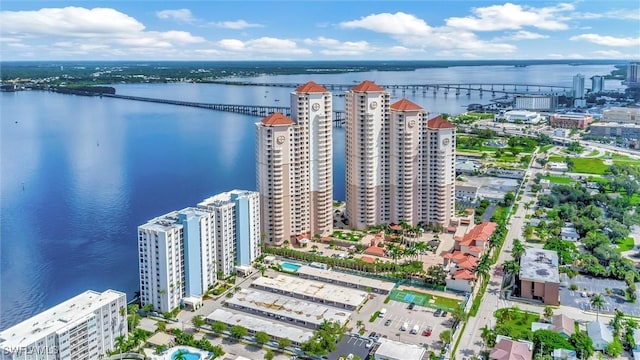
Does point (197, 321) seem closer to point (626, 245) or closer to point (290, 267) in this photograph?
point (290, 267)

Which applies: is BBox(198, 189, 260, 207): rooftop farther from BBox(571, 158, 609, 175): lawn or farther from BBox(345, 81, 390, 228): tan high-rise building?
BBox(571, 158, 609, 175): lawn

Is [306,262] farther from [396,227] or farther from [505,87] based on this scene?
[505,87]

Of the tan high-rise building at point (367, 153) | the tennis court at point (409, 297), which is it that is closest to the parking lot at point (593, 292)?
the tennis court at point (409, 297)

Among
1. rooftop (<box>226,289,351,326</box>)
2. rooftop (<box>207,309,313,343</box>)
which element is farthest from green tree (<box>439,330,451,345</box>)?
rooftop (<box>207,309,313,343</box>)

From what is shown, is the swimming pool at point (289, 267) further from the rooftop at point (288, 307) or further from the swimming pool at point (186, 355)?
the swimming pool at point (186, 355)

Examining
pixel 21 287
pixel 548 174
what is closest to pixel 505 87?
pixel 548 174
